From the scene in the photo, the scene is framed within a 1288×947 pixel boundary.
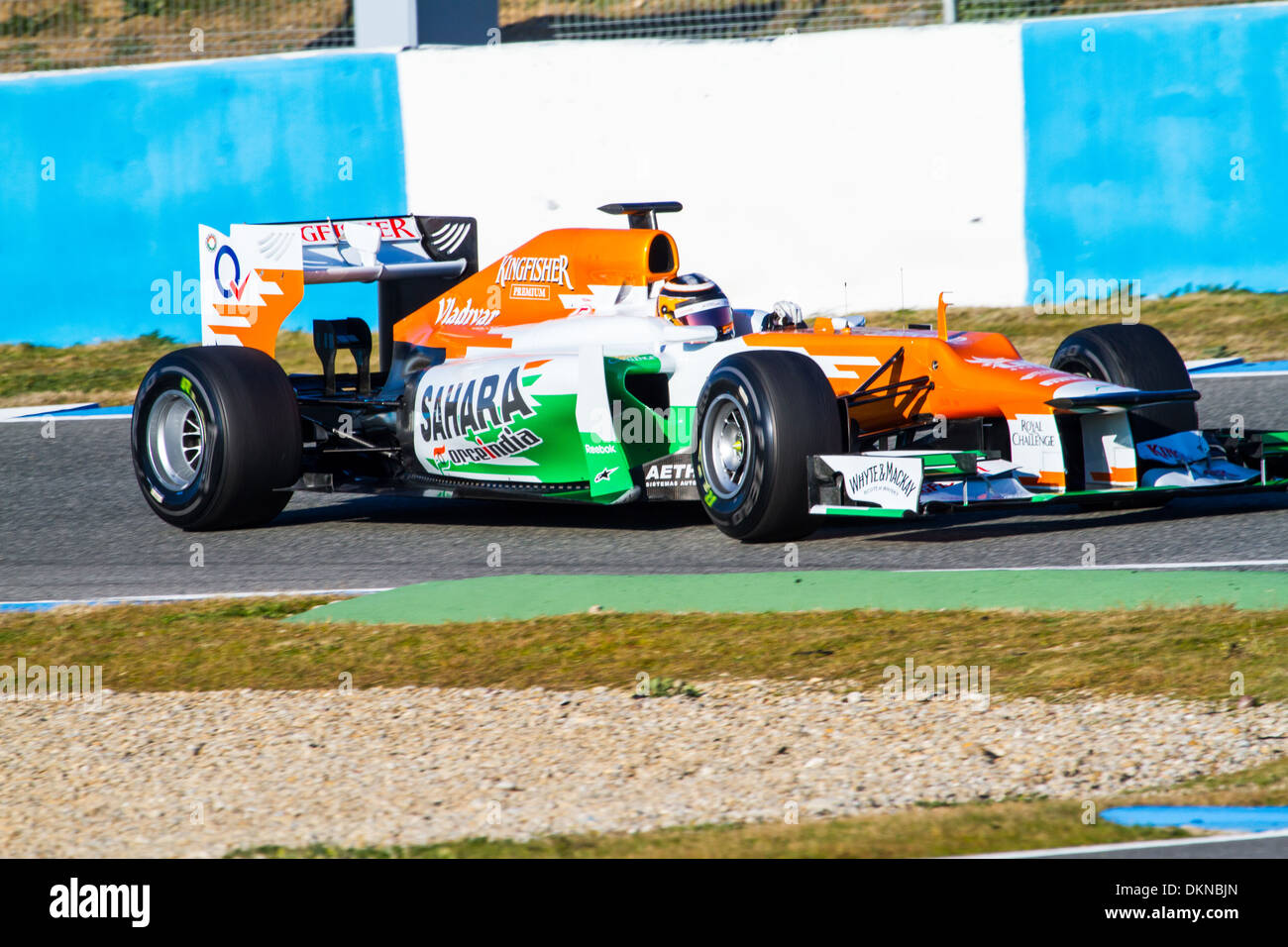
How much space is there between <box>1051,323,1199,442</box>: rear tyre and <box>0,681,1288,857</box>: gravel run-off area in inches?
129

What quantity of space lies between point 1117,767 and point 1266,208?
385 inches

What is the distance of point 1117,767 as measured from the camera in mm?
5152

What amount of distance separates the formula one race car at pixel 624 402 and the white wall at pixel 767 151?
456cm

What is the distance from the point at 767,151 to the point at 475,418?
654cm

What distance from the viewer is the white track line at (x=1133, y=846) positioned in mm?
4477

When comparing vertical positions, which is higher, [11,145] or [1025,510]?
[11,145]

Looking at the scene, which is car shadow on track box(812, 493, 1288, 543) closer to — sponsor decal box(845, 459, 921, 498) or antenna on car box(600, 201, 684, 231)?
sponsor decal box(845, 459, 921, 498)

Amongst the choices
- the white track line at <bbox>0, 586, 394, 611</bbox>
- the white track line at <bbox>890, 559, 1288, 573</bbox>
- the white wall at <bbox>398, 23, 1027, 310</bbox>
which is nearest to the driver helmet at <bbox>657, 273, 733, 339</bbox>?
the white track line at <bbox>890, 559, 1288, 573</bbox>

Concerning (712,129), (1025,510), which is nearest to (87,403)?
(712,129)

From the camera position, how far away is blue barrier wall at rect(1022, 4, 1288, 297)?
45.8ft

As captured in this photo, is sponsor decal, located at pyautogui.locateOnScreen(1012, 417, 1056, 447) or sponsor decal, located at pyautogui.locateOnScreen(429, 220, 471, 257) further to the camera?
sponsor decal, located at pyautogui.locateOnScreen(429, 220, 471, 257)

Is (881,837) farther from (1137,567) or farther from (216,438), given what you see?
(216,438)

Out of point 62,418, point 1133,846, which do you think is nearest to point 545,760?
point 1133,846

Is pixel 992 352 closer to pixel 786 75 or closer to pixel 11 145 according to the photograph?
pixel 786 75
